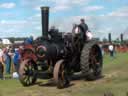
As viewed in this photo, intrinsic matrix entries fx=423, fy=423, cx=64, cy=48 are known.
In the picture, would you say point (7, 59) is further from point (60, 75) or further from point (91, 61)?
point (60, 75)

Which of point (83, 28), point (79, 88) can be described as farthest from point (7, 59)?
point (79, 88)

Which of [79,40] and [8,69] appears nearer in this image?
[79,40]

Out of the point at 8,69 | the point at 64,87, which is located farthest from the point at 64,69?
the point at 8,69

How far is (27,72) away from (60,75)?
151 cm

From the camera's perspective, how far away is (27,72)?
14938 mm

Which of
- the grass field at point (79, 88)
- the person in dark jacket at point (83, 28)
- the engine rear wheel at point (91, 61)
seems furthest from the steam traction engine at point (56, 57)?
the grass field at point (79, 88)

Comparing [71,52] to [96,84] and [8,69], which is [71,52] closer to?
[96,84]

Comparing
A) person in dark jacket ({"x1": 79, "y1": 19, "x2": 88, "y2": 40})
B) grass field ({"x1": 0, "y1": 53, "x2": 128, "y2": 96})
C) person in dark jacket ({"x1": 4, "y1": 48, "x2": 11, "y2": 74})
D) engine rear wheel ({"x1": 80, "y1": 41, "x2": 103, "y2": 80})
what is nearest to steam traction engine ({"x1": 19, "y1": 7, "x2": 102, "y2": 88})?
engine rear wheel ({"x1": 80, "y1": 41, "x2": 103, "y2": 80})

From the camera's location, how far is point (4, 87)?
49.1ft

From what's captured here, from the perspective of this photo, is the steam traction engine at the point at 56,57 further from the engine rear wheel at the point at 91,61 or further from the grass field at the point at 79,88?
the grass field at the point at 79,88

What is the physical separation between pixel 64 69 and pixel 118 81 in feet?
6.69

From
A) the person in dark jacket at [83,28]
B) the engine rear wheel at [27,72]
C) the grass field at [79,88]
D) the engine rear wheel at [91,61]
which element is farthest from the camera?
the person in dark jacket at [83,28]

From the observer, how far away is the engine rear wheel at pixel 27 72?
1469 centimetres

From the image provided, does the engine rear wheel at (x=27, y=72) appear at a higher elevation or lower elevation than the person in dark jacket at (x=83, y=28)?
lower
